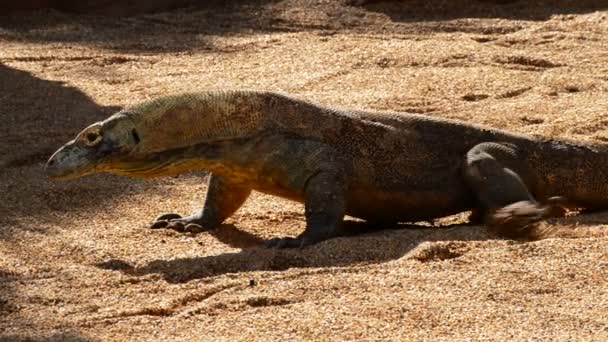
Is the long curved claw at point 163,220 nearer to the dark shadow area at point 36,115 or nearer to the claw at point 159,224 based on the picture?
the claw at point 159,224

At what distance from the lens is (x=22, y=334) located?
15.4 ft

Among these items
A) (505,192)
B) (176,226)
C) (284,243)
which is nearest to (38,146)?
(176,226)

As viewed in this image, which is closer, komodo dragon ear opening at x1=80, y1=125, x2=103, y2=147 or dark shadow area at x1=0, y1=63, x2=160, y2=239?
komodo dragon ear opening at x1=80, y1=125, x2=103, y2=147

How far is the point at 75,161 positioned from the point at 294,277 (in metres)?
1.19

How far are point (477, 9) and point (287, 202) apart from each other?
5.21 metres

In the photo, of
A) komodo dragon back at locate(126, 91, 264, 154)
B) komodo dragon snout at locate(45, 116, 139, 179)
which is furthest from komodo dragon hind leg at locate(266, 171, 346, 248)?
komodo dragon snout at locate(45, 116, 139, 179)

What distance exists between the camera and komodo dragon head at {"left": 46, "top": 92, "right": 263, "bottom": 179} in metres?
5.87

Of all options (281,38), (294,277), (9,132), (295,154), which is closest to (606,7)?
(281,38)

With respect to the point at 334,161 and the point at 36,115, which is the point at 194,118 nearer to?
the point at 334,161

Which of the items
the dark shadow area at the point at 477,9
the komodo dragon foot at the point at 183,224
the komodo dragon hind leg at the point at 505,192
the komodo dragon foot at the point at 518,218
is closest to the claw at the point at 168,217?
the komodo dragon foot at the point at 183,224

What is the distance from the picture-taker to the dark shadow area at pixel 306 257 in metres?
5.48

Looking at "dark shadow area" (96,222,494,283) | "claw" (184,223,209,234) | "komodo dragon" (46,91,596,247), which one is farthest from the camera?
"claw" (184,223,209,234)

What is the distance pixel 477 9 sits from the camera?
11.7 m

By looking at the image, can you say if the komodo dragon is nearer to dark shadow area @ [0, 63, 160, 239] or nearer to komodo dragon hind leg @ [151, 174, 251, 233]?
komodo dragon hind leg @ [151, 174, 251, 233]
